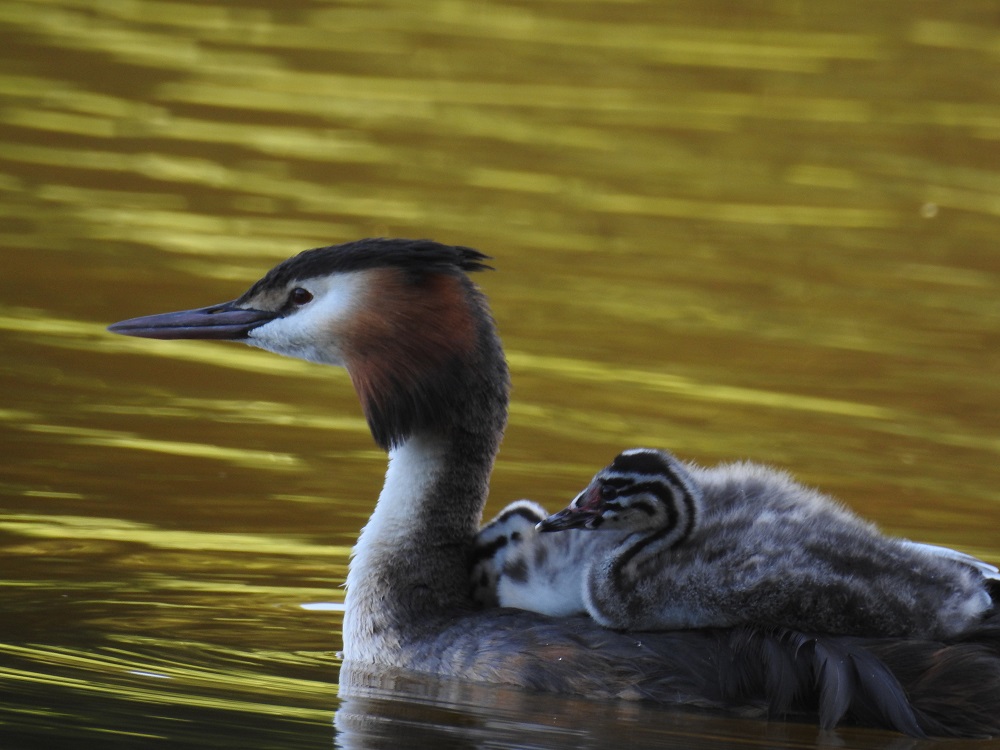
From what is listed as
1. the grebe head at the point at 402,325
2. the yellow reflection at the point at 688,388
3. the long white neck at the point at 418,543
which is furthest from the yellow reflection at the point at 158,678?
the yellow reflection at the point at 688,388

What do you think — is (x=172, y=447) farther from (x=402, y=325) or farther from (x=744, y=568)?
(x=744, y=568)

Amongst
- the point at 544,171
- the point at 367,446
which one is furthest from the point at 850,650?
the point at 544,171

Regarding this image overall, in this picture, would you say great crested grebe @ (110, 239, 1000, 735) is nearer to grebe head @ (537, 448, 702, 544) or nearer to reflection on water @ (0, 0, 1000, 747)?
reflection on water @ (0, 0, 1000, 747)

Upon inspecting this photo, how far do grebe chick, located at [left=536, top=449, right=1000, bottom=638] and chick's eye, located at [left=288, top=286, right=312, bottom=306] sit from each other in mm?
1295

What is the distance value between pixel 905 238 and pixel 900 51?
21.8ft

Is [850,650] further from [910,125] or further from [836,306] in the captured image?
[910,125]

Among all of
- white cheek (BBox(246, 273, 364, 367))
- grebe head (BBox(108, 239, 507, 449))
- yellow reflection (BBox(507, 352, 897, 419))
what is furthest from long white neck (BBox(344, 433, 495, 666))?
yellow reflection (BBox(507, 352, 897, 419))

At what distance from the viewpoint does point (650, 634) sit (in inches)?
272

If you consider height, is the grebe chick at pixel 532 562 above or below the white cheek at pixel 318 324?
below

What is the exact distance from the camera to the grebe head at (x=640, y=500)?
6820 millimetres

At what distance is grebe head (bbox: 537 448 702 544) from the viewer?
269 inches

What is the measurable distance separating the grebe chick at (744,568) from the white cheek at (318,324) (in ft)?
3.73

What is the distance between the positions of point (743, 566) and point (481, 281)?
20.3 ft

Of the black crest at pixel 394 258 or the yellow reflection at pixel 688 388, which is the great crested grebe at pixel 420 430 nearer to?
the black crest at pixel 394 258
